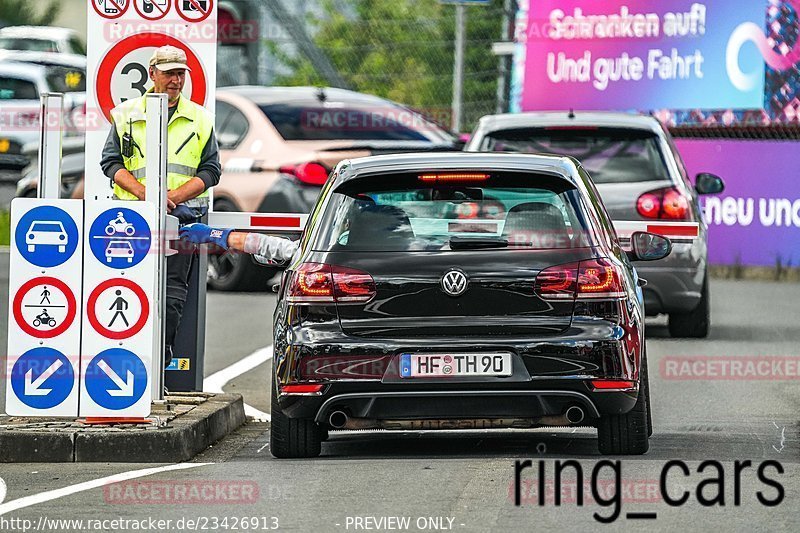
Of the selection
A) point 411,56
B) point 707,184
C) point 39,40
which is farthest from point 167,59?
point 39,40

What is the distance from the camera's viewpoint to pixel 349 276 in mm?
9227

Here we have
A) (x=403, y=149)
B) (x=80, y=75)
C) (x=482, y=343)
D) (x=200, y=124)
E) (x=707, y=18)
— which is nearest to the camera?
(x=482, y=343)

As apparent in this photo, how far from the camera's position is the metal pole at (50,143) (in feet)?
32.3

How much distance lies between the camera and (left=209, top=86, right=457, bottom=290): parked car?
60.1 feet

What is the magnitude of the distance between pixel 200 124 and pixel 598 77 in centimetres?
1492

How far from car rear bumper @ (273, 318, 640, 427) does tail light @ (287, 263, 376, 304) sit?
0.51ft

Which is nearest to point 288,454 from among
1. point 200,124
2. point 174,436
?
point 174,436

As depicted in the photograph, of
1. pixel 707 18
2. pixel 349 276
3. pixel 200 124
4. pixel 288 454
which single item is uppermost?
pixel 707 18

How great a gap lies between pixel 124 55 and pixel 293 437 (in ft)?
9.12

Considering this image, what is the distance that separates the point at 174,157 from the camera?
11047 millimetres

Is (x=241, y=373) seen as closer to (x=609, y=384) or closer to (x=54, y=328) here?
(x=54, y=328)

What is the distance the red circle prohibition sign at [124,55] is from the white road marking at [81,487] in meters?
2.62

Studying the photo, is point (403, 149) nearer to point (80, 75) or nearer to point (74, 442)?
point (74, 442)

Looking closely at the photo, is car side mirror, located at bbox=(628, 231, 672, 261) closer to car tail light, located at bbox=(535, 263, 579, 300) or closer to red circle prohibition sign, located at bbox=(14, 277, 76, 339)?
car tail light, located at bbox=(535, 263, 579, 300)
